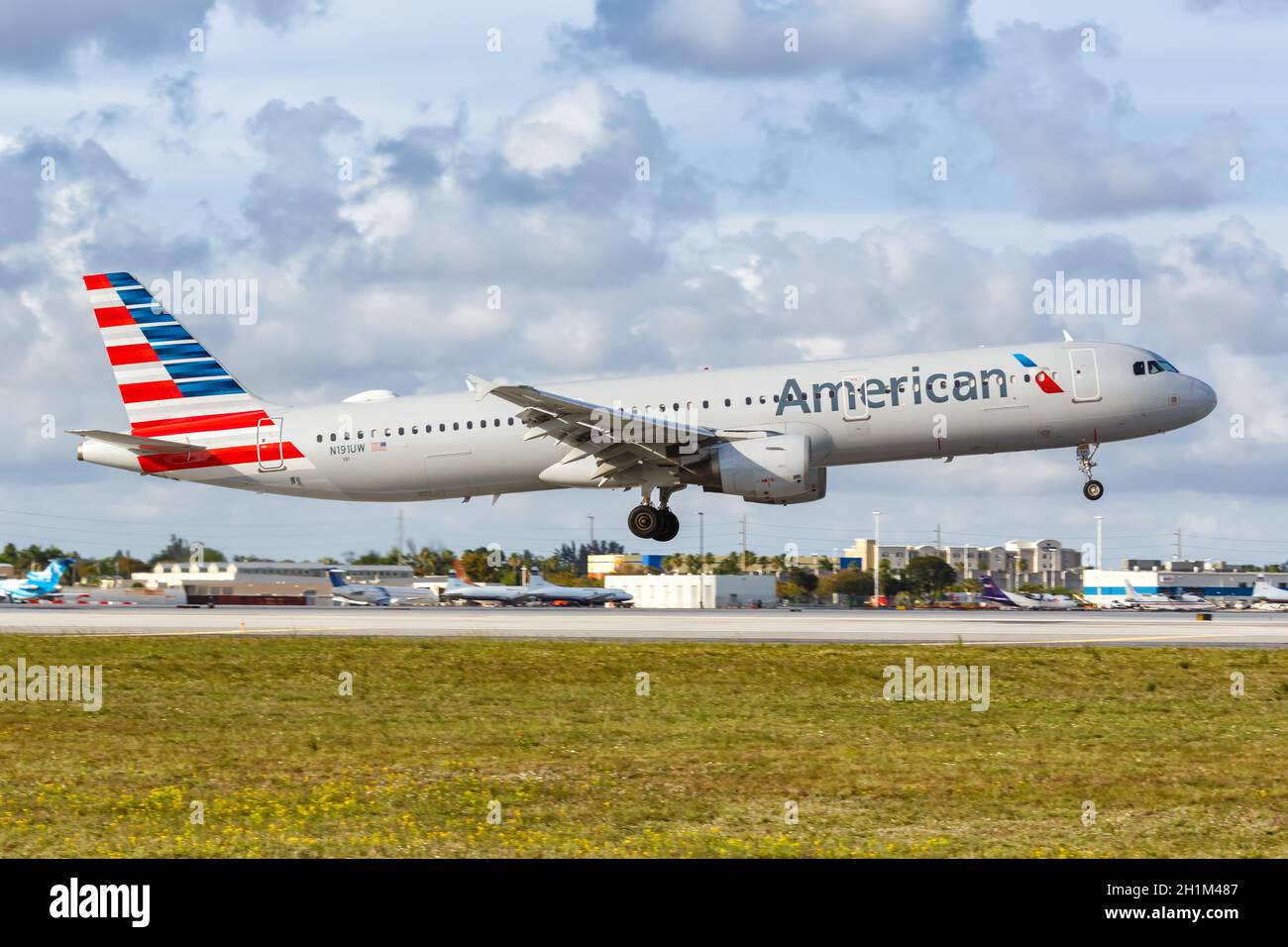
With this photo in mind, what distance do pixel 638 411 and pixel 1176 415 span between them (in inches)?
571

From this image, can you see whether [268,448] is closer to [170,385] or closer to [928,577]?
[170,385]

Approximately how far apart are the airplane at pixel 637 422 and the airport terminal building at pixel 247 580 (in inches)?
330

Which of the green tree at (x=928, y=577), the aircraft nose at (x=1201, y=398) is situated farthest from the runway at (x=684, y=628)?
the green tree at (x=928, y=577)

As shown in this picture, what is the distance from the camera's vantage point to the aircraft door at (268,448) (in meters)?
43.4

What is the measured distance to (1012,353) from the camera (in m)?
38.3

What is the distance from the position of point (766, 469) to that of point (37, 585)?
45662 mm

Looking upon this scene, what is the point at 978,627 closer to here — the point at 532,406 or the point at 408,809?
the point at 532,406

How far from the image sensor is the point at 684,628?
1368 inches

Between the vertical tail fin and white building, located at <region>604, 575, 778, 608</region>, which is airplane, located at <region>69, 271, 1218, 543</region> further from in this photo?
white building, located at <region>604, 575, 778, 608</region>

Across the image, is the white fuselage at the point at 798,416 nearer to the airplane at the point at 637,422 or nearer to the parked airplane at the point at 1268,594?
the airplane at the point at 637,422

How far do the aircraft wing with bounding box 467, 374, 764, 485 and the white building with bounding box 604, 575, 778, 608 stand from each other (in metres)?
36.5

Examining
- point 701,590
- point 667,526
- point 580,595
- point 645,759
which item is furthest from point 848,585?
point 645,759

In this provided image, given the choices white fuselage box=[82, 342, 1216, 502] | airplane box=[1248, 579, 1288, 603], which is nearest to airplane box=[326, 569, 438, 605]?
white fuselage box=[82, 342, 1216, 502]
